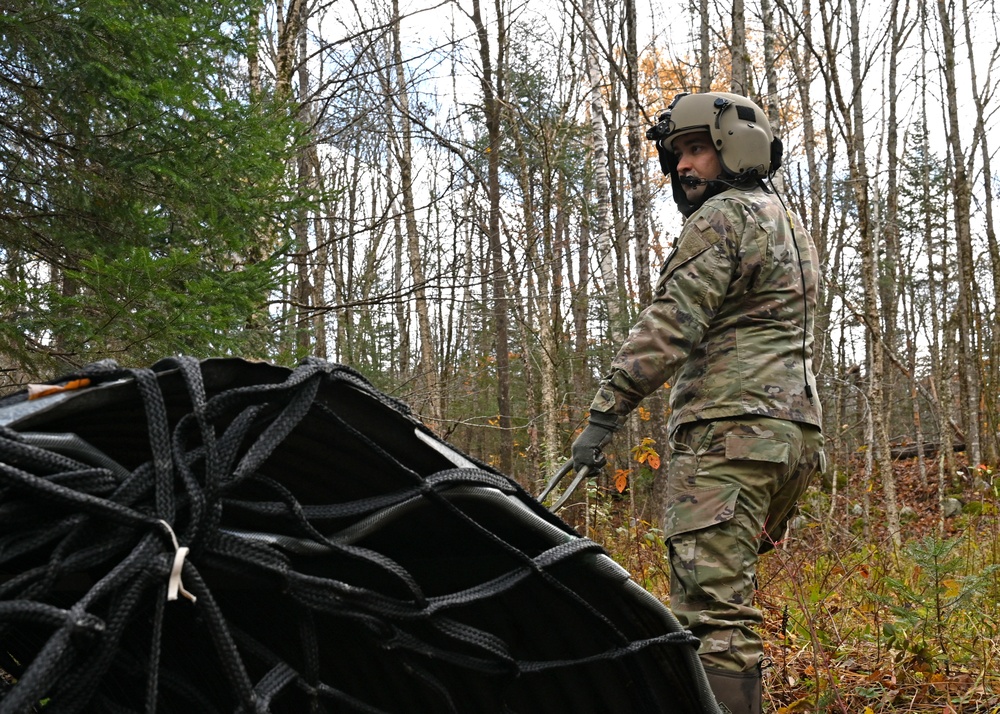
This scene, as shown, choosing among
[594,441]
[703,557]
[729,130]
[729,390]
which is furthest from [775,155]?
[703,557]

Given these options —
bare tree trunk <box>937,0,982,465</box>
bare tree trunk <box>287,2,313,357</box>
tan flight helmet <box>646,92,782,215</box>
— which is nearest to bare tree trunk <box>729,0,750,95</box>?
bare tree trunk <box>937,0,982,465</box>

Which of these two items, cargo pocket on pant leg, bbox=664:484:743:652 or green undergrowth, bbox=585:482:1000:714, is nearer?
cargo pocket on pant leg, bbox=664:484:743:652

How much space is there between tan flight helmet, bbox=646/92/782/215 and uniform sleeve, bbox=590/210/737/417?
38cm

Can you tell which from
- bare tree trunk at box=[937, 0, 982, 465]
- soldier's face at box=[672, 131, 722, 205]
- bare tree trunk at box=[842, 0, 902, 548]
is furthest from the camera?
bare tree trunk at box=[937, 0, 982, 465]

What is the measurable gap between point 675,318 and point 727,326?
0.29 meters

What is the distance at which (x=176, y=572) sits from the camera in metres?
1.26

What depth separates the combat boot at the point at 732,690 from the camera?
2789 mm

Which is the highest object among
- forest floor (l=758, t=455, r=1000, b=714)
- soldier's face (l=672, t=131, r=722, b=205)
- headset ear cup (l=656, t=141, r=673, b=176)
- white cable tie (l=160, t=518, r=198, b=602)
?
headset ear cup (l=656, t=141, r=673, b=176)

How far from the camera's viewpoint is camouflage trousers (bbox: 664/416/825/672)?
9.40 ft

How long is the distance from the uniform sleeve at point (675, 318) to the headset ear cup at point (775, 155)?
1.97 ft

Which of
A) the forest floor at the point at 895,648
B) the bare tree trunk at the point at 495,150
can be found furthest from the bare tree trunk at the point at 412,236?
the forest floor at the point at 895,648

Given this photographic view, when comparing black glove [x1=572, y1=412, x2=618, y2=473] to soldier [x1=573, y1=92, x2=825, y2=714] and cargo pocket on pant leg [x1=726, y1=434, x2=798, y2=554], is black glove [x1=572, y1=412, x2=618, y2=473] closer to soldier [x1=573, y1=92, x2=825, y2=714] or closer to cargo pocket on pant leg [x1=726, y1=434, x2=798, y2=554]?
soldier [x1=573, y1=92, x2=825, y2=714]

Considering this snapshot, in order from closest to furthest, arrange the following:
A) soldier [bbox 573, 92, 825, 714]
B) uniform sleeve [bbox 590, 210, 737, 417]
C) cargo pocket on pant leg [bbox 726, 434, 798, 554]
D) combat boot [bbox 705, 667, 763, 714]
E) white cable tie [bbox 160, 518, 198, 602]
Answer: white cable tie [bbox 160, 518, 198, 602], combat boot [bbox 705, 667, 763, 714], soldier [bbox 573, 92, 825, 714], cargo pocket on pant leg [bbox 726, 434, 798, 554], uniform sleeve [bbox 590, 210, 737, 417]

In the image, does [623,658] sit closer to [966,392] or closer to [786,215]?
[786,215]
